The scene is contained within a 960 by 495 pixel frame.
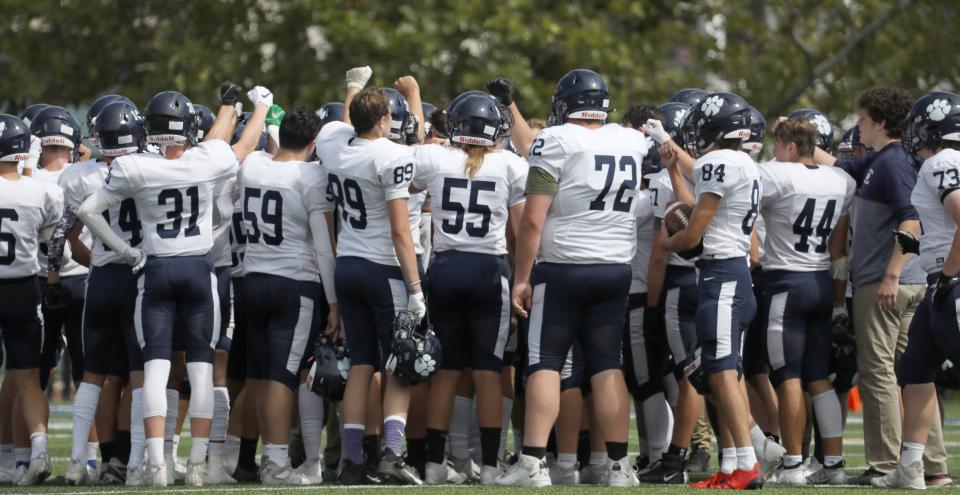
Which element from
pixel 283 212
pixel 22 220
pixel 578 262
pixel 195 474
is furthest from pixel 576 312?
pixel 22 220

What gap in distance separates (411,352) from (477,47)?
1386 cm

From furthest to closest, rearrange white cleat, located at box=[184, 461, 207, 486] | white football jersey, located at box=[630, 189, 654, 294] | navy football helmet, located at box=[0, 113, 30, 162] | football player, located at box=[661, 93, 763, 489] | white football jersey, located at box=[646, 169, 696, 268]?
1. white football jersey, located at box=[630, 189, 654, 294]
2. white football jersey, located at box=[646, 169, 696, 268]
3. navy football helmet, located at box=[0, 113, 30, 162]
4. white cleat, located at box=[184, 461, 207, 486]
5. football player, located at box=[661, 93, 763, 489]

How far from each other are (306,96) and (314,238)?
12.3 meters

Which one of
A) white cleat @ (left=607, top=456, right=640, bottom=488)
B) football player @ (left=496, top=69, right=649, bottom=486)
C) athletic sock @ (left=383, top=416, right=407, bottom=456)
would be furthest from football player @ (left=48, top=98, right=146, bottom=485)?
white cleat @ (left=607, top=456, right=640, bottom=488)

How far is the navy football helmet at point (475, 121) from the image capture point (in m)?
8.54

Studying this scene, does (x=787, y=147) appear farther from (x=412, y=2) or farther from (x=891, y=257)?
(x=412, y=2)

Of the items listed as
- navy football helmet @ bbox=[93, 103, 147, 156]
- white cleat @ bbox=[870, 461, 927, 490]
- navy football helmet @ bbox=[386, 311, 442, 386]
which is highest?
navy football helmet @ bbox=[93, 103, 147, 156]

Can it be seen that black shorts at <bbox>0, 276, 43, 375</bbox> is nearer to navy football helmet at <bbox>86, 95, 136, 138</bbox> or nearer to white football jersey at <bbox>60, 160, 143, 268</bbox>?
white football jersey at <bbox>60, 160, 143, 268</bbox>

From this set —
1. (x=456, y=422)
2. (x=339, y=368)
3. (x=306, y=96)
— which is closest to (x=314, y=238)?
(x=339, y=368)

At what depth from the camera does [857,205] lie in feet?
30.1

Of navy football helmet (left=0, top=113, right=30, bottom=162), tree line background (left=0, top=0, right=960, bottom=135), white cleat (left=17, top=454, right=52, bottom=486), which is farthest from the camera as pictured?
tree line background (left=0, top=0, right=960, bottom=135)

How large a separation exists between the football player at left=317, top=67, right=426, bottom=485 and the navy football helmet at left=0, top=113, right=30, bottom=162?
5.93ft

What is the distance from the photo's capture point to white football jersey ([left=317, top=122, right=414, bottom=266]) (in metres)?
8.36

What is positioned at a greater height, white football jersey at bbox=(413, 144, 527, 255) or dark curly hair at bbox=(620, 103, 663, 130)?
dark curly hair at bbox=(620, 103, 663, 130)
